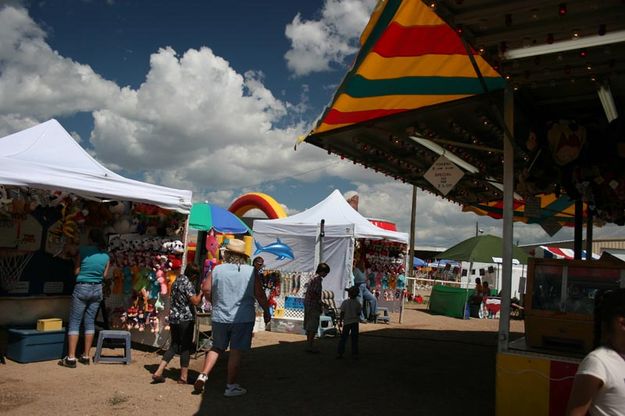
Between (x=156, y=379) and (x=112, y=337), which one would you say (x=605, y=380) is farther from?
(x=112, y=337)

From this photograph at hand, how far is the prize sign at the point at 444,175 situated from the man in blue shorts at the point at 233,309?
98.4 inches

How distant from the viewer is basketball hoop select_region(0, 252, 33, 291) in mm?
6934

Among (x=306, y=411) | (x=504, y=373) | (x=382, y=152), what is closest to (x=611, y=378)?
(x=504, y=373)

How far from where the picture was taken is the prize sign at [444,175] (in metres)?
5.77

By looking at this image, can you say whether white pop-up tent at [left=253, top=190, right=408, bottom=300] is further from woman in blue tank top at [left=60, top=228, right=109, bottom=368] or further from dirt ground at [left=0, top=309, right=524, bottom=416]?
woman in blue tank top at [left=60, top=228, right=109, bottom=368]

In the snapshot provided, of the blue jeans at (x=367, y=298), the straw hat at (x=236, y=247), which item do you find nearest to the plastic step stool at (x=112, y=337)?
the straw hat at (x=236, y=247)

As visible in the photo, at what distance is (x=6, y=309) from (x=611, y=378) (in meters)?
7.31

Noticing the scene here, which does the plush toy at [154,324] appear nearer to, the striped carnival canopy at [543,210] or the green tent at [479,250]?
the striped carnival canopy at [543,210]

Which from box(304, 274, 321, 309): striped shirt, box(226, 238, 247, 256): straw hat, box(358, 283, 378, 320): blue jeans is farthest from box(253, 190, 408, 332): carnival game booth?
box(226, 238, 247, 256): straw hat

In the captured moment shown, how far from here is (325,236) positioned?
1262 cm

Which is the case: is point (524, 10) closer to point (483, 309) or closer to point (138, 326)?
point (138, 326)

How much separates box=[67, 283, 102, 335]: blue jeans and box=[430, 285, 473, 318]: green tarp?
1203 centimetres

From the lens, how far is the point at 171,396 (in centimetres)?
511

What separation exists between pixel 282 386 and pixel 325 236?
23.2 feet
